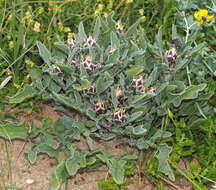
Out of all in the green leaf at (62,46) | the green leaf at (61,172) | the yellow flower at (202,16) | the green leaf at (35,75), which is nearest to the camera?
the green leaf at (61,172)

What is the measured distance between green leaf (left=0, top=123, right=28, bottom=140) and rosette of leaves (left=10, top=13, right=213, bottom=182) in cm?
17

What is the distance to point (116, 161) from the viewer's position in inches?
92.4

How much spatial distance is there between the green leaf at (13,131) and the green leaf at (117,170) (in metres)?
0.61

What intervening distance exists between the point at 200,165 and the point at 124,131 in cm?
63

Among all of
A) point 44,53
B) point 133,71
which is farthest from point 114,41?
point 44,53

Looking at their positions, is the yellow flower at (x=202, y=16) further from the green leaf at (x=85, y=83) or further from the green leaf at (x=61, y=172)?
the green leaf at (x=61, y=172)

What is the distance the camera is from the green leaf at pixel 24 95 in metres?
2.37

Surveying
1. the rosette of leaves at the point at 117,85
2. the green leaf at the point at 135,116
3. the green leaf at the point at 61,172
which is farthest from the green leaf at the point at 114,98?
the green leaf at the point at 61,172

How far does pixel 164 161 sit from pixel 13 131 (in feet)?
3.22

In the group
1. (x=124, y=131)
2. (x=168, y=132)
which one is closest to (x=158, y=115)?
(x=168, y=132)

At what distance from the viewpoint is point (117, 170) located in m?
2.30

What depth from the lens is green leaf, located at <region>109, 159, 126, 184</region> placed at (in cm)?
223

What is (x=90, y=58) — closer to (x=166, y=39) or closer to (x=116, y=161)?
(x=116, y=161)

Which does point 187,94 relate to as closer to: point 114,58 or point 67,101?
point 114,58
